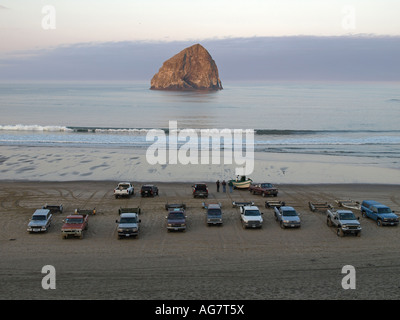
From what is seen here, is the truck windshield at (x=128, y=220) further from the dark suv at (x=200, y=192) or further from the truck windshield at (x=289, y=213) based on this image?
the dark suv at (x=200, y=192)

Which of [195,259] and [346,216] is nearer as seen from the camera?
[195,259]

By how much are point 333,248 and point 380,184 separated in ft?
60.8

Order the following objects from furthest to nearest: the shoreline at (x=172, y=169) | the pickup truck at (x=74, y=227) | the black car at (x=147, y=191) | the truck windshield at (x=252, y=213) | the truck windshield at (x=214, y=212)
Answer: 1. the shoreline at (x=172, y=169)
2. the black car at (x=147, y=191)
3. the truck windshield at (x=214, y=212)
4. the truck windshield at (x=252, y=213)
5. the pickup truck at (x=74, y=227)

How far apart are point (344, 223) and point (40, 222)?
56.3 ft

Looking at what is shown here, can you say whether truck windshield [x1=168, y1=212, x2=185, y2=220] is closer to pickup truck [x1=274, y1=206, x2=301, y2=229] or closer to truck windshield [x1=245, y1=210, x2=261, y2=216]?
truck windshield [x1=245, y1=210, x2=261, y2=216]

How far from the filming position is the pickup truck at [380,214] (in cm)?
2708

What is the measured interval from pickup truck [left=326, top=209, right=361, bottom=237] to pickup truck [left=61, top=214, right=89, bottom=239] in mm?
14316

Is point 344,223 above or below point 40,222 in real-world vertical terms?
above

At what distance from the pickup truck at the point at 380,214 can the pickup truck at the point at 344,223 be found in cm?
221

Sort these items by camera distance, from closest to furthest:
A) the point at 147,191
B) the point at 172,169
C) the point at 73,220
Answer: the point at 73,220, the point at 147,191, the point at 172,169

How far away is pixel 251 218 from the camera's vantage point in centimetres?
2691

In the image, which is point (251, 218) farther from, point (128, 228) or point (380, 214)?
point (380, 214)

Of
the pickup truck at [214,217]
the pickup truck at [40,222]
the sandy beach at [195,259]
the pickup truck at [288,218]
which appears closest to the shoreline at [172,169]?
the sandy beach at [195,259]

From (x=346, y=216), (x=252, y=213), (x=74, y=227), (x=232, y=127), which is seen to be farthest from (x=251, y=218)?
(x=232, y=127)
